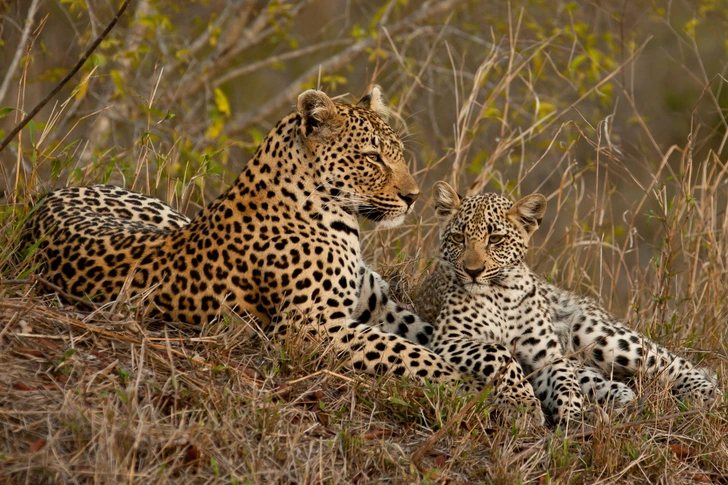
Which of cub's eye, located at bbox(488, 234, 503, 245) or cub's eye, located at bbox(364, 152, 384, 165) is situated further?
cub's eye, located at bbox(488, 234, 503, 245)

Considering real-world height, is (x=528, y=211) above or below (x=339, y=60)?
above

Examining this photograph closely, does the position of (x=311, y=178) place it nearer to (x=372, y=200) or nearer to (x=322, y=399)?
(x=372, y=200)

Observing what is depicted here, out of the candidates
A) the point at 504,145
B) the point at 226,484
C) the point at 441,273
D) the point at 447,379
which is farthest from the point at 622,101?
the point at 226,484

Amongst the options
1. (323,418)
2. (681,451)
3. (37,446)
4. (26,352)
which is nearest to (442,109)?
(681,451)

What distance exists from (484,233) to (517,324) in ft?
2.24

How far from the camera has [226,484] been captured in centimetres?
461

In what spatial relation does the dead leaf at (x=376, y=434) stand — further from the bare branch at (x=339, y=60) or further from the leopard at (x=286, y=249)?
the bare branch at (x=339, y=60)

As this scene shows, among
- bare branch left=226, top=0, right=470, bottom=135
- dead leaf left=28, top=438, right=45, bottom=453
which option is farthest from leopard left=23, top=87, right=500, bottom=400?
bare branch left=226, top=0, right=470, bottom=135

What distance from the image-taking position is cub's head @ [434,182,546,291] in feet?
22.3

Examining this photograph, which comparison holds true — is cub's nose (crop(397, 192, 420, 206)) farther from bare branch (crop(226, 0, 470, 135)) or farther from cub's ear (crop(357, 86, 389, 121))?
bare branch (crop(226, 0, 470, 135))

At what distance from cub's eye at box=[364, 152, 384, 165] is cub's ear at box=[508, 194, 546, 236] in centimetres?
104

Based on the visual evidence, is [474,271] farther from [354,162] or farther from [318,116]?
[318,116]

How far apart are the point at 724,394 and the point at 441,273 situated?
2.12 metres

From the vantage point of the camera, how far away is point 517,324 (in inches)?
273
